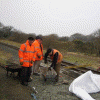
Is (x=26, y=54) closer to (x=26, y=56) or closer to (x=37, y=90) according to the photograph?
(x=26, y=56)

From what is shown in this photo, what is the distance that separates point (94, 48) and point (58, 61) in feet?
41.5

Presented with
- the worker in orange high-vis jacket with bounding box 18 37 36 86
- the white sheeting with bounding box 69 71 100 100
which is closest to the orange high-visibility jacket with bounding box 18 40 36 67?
the worker in orange high-vis jacket with bounding box 18 37 36 86

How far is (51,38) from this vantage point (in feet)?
62.1

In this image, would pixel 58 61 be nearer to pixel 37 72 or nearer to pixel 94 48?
pixel 37 72

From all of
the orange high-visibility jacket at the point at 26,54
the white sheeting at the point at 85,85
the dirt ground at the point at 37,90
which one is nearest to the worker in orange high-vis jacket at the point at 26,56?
the orange high-visibility jacket at the point at 26,54

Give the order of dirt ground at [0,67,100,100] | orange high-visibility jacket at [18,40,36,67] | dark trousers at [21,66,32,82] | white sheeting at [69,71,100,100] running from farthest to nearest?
dark trousers at [21,66,32,82]
orange high-visibility jacket at [18,40,36,67]
white sheeting at [69,71,100,100]
dirt ground at [0,67,100,100]

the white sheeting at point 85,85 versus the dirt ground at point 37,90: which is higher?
the white sheeting at point 85,85

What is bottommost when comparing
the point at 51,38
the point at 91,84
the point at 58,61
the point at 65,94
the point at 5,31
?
the point at 65,94

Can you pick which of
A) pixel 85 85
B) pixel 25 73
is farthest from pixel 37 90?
pixel 85 85

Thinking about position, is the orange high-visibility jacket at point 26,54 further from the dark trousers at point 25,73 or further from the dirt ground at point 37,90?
the dirt ground at point 37,90

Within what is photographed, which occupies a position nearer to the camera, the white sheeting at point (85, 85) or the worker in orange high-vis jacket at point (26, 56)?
the white sheeting at point (85, 85)

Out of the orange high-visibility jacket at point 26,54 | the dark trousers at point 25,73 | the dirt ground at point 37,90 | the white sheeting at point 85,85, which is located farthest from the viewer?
the dark trousers at point 25,73

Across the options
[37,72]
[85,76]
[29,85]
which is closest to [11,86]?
[29,85]

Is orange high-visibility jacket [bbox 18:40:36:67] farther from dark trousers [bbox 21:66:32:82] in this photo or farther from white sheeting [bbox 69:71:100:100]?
white sheeting [bbox 69:71:100:100]
